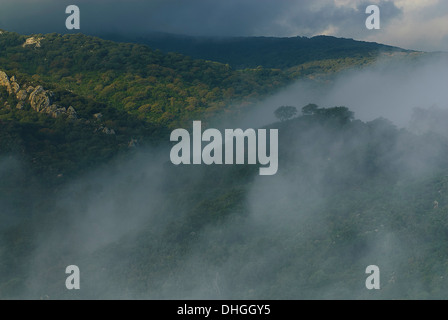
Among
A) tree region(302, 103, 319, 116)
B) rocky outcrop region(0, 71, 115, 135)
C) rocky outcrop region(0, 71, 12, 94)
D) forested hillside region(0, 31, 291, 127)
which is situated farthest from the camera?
forested hillside region(0, 31, 291, 127)

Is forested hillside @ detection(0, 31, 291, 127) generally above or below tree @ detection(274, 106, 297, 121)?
above

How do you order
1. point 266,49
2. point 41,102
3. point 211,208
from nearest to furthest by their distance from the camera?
point 211,208 < point 41,102 < point 266,49

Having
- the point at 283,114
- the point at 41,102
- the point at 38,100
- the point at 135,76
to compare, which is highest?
the point at 135,76

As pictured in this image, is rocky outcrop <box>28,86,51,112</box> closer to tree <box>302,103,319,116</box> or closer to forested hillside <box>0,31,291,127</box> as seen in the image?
forested hillside <box>0,31,291,127</box>

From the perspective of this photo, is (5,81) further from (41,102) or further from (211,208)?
(211,208)

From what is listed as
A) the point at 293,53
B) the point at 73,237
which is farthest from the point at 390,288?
the point at 293,53

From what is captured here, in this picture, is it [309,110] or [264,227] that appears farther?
[309,110]

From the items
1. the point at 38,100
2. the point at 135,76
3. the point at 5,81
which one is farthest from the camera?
the point at 135,76

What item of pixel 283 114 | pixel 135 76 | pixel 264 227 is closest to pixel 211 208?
pixel 264 227

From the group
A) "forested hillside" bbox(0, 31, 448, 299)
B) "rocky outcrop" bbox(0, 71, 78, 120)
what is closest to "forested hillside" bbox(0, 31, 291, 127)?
"forested hillside" bbox(0, 31, 448, 299)
